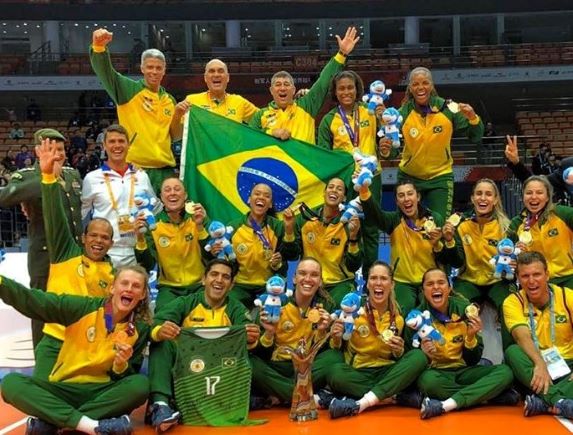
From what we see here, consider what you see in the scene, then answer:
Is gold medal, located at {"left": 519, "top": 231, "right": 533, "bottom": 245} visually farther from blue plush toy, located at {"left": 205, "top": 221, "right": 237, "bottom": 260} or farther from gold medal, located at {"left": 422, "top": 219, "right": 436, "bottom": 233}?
blue plush toy, located at {"left": 205, "top": 221, "right": 237, "bottom": 260}

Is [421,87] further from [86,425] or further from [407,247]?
[86,425]

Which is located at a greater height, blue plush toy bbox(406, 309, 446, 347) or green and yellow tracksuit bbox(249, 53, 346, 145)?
green and yellow tracksuit bbox(249, 53, 346, 145)

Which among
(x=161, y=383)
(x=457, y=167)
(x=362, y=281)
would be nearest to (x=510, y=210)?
(x=457, y=167)

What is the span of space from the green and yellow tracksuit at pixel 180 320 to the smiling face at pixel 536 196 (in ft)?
7.65

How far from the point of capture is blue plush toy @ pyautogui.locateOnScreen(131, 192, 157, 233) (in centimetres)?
537

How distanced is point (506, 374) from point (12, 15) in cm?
2454

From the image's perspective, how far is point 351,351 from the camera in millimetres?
5391

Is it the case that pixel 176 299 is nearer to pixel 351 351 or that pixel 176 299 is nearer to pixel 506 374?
pixel 351 351

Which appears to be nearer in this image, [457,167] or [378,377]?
[378,377]

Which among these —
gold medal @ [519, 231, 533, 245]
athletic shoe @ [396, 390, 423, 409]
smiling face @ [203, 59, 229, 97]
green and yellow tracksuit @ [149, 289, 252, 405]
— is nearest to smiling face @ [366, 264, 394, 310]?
athletic shoe @ [396, 390, 423, 409]

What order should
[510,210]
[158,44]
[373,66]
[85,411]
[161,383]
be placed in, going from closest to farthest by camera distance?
[85,411], [161,383], [510,210], [373,66], [158,44]

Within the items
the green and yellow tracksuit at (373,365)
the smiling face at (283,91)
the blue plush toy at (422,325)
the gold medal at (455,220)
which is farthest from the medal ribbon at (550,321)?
the smiling face at (283,91)

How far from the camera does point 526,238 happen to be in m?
5.65

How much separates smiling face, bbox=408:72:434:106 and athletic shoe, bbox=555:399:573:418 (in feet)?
9.13
